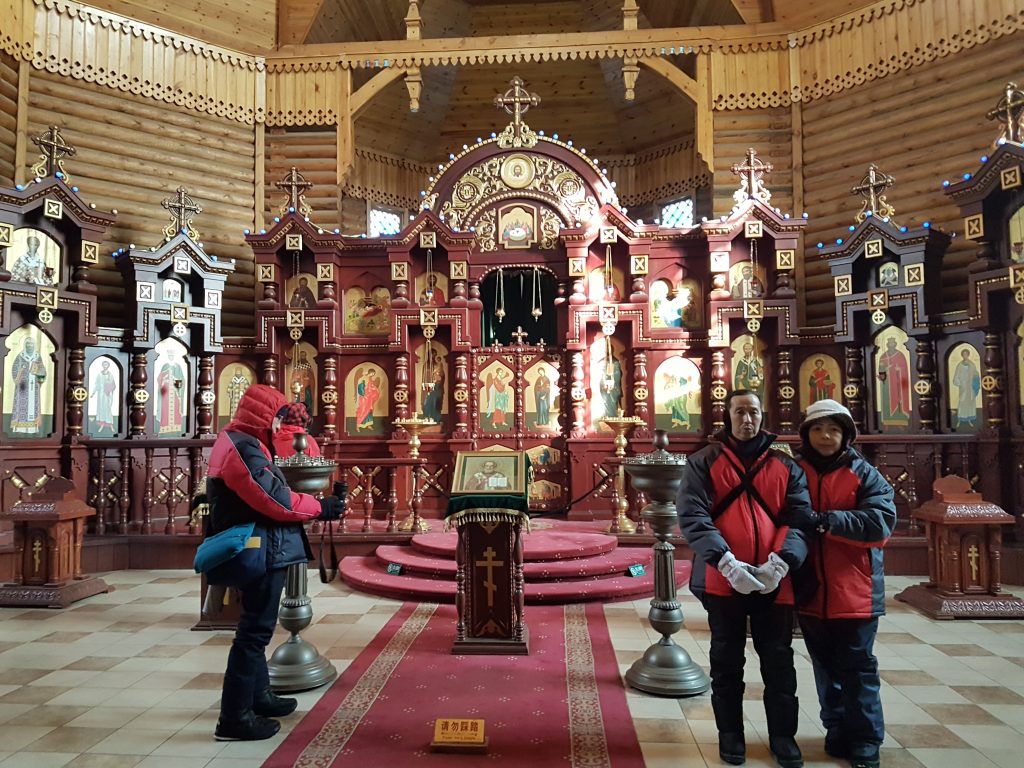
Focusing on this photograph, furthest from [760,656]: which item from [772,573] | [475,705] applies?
[475,705]

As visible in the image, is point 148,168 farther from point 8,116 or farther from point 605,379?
point 605,379

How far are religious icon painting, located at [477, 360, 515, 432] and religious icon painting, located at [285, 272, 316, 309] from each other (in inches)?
118

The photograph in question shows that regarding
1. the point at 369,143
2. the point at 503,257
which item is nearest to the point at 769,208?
the point at 503,257

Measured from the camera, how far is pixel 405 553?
8.17 meters

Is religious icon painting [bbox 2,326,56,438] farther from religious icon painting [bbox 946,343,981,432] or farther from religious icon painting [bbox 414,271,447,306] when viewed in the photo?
religious icon painting [bbox 946,343,981,432]

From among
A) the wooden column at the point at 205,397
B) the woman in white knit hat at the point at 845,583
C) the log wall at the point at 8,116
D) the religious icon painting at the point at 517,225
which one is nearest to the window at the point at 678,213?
the religious icon painting at the point at 517,225

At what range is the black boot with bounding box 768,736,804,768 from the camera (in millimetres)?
3513

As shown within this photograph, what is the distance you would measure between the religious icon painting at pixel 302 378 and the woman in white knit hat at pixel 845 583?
8.52m

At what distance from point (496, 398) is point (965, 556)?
6334 millimetres

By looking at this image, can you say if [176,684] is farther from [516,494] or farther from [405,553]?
[405,553]

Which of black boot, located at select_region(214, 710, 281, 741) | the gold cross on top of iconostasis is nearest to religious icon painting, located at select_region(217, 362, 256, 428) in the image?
the gold cross on top of iconostasis

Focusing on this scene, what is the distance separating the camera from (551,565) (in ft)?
24.0

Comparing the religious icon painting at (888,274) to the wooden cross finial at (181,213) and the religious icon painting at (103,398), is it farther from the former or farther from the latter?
the religious icon painting at (103,398)

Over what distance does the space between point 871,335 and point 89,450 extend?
10.7 m
